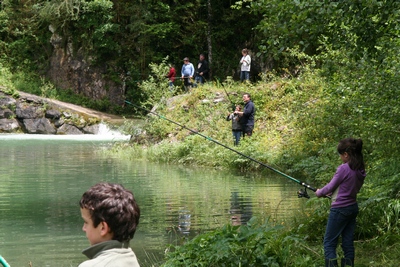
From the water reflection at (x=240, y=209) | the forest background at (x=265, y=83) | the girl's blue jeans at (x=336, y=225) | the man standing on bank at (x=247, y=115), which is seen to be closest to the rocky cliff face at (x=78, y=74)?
the forest background at (x=265, y=83)

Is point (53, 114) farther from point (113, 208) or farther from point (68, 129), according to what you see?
point (113, 208)

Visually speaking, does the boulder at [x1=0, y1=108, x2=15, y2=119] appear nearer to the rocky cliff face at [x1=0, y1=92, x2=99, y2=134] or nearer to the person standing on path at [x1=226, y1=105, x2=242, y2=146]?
the rocky cliff face at [x1=0, y1=92, x2=99, y2=134]

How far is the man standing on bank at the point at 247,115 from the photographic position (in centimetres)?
2028

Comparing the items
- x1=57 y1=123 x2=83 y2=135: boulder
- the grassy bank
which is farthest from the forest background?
x1=57 y1=123 x2=83 y2=135: boulder

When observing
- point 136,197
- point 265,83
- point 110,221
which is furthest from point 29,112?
point 110,221

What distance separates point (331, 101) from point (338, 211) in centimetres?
667

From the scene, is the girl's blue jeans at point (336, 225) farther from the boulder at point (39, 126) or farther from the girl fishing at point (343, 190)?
the boulder at point (39, 126)

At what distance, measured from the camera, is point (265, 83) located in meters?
25.7

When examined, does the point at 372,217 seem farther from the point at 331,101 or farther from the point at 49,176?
the point at 49,176

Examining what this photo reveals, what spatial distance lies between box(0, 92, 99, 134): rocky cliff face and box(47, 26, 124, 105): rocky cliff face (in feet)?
18.5

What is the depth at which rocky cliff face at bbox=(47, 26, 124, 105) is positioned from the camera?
128ft

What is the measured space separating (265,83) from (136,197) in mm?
12492

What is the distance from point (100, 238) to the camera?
3113mm

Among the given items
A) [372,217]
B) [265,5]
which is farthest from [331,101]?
[372,217]
